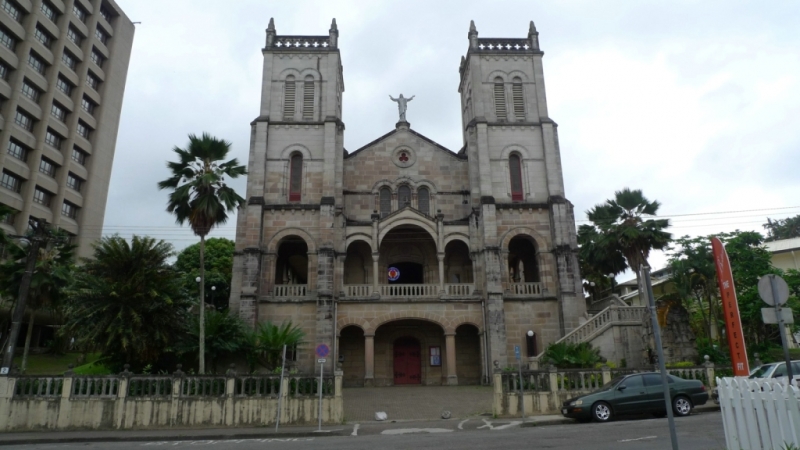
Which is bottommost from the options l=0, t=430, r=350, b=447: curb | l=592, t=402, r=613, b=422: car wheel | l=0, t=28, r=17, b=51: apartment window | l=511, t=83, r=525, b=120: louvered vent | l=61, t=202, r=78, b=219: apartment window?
l=0, t=430, r=350, b=447: curb

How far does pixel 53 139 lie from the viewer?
155 ft

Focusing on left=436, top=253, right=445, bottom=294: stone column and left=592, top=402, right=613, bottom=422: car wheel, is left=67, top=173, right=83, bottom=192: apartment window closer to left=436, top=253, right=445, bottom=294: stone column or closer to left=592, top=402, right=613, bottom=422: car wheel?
left=436, top=253, right=445, bottom=294: stone column

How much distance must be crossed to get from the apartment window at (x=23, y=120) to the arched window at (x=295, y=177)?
2836cm

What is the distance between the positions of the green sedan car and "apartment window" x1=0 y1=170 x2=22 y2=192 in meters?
45.8

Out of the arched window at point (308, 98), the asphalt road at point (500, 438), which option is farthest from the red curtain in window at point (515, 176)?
the asphalt road at point (500, 438)

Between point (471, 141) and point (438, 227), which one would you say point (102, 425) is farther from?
point (471, 141)

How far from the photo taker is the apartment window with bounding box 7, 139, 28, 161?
42812 mm

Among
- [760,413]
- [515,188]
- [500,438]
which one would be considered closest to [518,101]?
[515,188]

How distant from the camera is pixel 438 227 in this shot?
29.1 meters

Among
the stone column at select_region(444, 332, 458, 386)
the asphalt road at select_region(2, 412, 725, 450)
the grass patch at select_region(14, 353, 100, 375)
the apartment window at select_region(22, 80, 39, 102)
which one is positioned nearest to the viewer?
the asphalt road at select_region(2, 412, 725, 450)

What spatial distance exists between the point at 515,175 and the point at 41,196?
40723 mm

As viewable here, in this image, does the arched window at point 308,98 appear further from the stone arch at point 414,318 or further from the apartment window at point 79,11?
→ the apartment window at point 79,11

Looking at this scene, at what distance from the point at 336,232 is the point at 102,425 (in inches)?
619

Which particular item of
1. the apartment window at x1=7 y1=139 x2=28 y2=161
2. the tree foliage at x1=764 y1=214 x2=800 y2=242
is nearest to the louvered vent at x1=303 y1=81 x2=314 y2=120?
the apartment window at x1=7 y1=139 x2=28 y2=161
